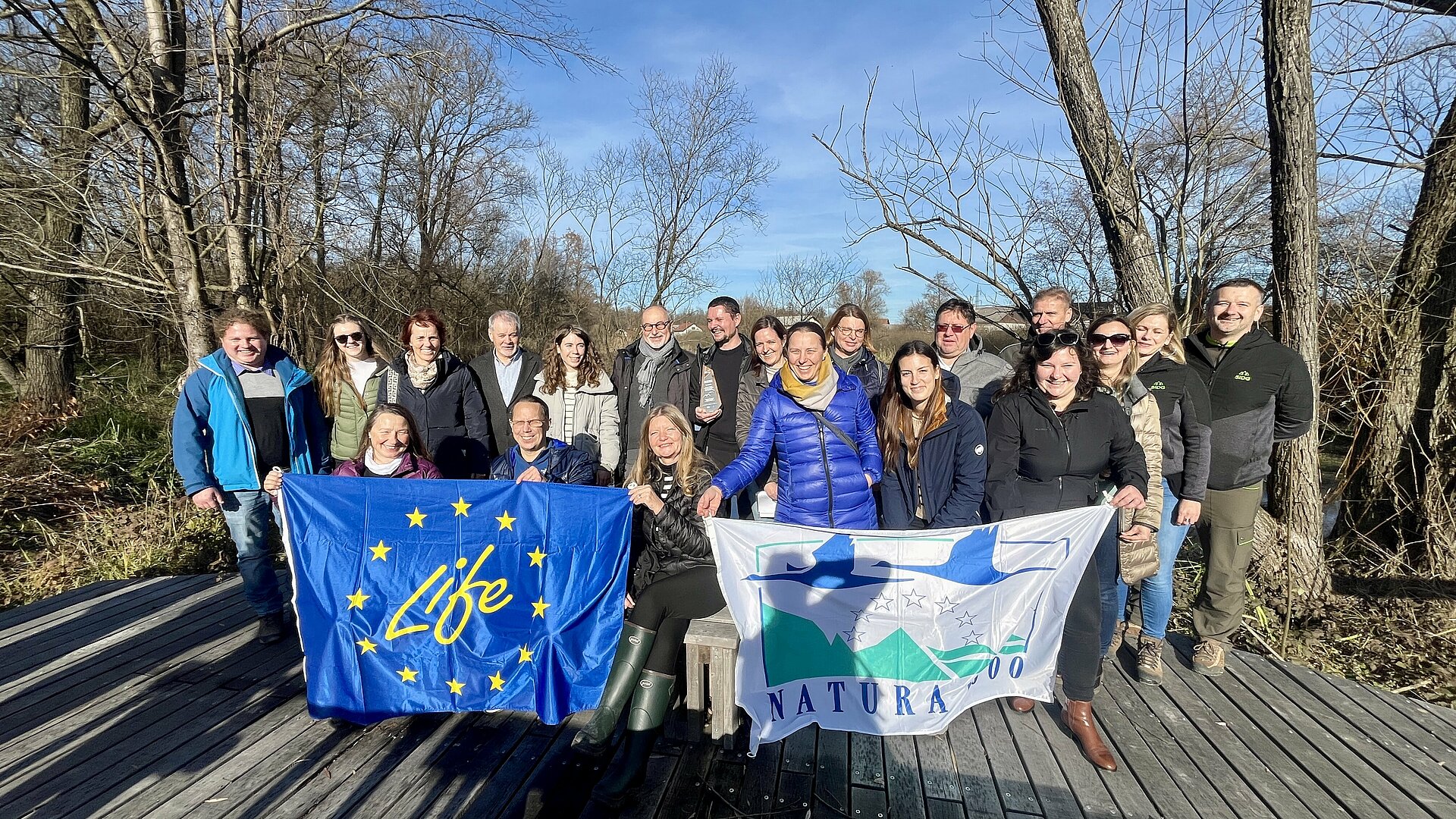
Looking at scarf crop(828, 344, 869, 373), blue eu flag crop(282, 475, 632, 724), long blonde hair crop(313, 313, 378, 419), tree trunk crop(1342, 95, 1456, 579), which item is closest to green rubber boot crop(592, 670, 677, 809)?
blue eu flag crop(282, 475, 632, 724)

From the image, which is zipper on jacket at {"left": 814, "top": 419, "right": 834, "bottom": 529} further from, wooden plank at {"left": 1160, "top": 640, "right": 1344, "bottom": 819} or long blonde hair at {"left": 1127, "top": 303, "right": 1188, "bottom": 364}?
wooden plank at {"left": 1160, "top": 640, "right": 1344, "bottom": 819}

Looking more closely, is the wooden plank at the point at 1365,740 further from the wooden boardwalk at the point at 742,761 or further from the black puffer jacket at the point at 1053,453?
the black puffer jacket at the point at 1053,453

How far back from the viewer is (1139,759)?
115 inches

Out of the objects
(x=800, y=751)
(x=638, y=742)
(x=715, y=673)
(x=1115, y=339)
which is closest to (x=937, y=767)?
(x=800, y=751)

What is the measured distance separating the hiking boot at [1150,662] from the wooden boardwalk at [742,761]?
65mm

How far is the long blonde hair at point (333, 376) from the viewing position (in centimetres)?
416

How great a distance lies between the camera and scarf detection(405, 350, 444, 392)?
4.11 meters

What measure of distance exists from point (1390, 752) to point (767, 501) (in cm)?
314

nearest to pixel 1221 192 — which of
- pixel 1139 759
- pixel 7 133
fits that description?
pixel 1139 759

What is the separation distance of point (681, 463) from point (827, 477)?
0.72m

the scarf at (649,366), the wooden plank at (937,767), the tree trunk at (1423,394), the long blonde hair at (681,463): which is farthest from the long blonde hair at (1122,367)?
the tree trunk at (1423,394)

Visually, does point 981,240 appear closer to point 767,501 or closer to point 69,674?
point 767,501

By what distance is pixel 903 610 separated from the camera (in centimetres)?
304

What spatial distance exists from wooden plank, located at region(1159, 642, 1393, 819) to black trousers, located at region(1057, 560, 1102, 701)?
0.80 metres
